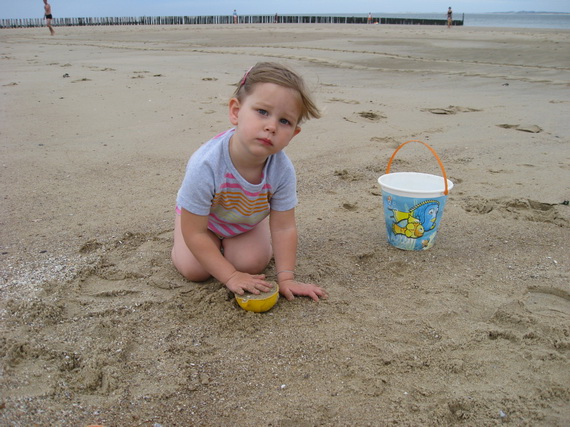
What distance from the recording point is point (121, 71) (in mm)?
7824

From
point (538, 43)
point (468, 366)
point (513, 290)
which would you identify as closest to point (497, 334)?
point (468, 366)

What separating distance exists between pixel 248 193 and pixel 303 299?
537 mm

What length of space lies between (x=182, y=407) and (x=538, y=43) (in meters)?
14.1

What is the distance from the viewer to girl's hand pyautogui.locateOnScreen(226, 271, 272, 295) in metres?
2.13

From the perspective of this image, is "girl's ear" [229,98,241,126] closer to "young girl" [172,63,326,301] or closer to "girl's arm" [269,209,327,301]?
"young girl" [172,63,326,301]

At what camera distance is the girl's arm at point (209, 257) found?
7.09 ft

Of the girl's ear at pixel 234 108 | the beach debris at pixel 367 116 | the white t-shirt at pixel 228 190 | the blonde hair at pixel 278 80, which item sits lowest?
the beach debris at pixel 367 116

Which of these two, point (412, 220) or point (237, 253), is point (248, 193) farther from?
point (412, 220)

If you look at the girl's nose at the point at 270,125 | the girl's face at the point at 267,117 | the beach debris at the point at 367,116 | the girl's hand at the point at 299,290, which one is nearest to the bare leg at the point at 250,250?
the girl's hand at the point at 299,290

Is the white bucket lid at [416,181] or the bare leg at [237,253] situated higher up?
the white bucket lid at [416,181]

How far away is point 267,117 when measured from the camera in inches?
79.2

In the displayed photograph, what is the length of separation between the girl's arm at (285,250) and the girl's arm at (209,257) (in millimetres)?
140

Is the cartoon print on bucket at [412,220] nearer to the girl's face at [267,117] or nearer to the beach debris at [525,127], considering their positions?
the girl's face at [267,117]

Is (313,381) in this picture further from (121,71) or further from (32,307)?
(121,71)
